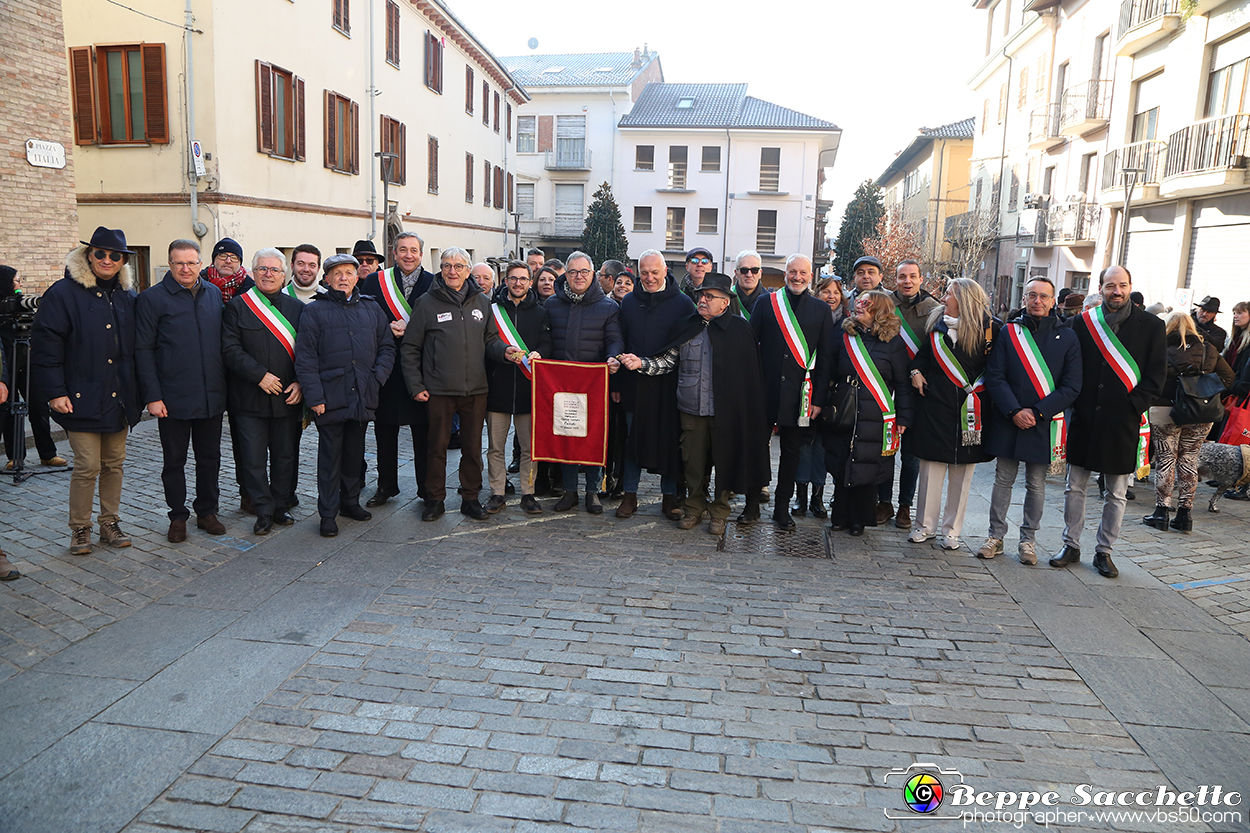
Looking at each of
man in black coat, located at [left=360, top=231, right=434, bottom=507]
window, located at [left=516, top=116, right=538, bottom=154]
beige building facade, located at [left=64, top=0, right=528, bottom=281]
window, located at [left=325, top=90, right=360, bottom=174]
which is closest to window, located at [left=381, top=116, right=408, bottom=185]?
beige building facade, located at [left=64, top=0, right=528, bottom=281]

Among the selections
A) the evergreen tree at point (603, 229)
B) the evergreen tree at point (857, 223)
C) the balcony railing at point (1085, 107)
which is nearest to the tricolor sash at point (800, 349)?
the balcony railing at point (1085, 107)

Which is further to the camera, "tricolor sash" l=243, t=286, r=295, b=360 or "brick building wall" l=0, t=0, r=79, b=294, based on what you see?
"brick building wall" l=0, t=0, r=79, b=294

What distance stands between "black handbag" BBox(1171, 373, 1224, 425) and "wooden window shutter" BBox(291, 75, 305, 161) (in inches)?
664

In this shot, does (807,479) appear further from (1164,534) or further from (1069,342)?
(1164,534)

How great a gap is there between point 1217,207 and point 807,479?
46.2 feet

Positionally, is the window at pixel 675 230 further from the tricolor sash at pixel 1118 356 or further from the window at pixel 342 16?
the tricolor sash at pixel 1118 356

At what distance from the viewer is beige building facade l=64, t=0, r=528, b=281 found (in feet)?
50.3

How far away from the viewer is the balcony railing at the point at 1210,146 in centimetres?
1519

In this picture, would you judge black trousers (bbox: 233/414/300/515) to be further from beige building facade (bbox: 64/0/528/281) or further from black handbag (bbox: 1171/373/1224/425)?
beige building facade (bbox: 64/0/528/281)

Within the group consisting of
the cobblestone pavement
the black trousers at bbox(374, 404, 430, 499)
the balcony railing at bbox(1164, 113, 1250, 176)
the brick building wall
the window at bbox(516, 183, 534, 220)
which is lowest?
the cobblestone pavement

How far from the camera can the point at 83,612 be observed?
5.12m

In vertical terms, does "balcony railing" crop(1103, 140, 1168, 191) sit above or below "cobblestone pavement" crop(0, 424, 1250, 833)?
above

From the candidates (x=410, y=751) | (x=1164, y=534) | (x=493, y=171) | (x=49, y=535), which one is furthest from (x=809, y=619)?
(x=493, y=171)

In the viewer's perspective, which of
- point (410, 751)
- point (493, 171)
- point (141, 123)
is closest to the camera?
point (410, 751)
